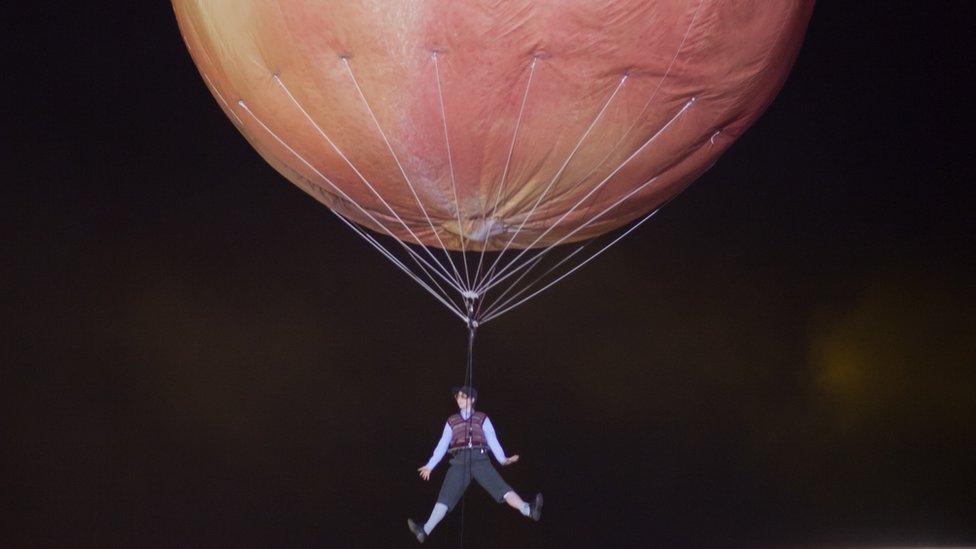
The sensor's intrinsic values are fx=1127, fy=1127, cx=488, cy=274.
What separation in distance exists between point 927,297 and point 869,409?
2.61 feet

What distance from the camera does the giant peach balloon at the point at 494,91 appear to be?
4.00 m

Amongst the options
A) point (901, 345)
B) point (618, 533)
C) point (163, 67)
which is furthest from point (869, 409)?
point (163, 67)

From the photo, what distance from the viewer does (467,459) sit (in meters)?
4.95

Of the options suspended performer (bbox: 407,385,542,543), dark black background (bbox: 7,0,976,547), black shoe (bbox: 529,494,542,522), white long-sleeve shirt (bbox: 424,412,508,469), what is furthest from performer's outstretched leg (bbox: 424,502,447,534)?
dark black background (bbox: 7,0,976,547)

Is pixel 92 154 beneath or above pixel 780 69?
above

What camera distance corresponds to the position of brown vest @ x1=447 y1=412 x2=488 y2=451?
495cm

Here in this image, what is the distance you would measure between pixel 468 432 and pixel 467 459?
12 cm

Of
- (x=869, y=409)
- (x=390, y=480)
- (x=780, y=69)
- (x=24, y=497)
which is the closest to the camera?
(x=780, y=69)

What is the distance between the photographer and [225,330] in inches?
257

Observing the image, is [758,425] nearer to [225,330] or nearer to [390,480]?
[390,480]

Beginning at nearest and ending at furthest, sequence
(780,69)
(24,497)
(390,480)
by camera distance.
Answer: (780,69) → (24,497) → (390,480)

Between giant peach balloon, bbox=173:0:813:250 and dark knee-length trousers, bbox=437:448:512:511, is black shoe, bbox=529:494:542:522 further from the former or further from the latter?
giant peach balloon, bbox=173:0:813:250

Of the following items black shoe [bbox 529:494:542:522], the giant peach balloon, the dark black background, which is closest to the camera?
the giant peach balloon

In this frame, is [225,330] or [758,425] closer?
[225,330]
